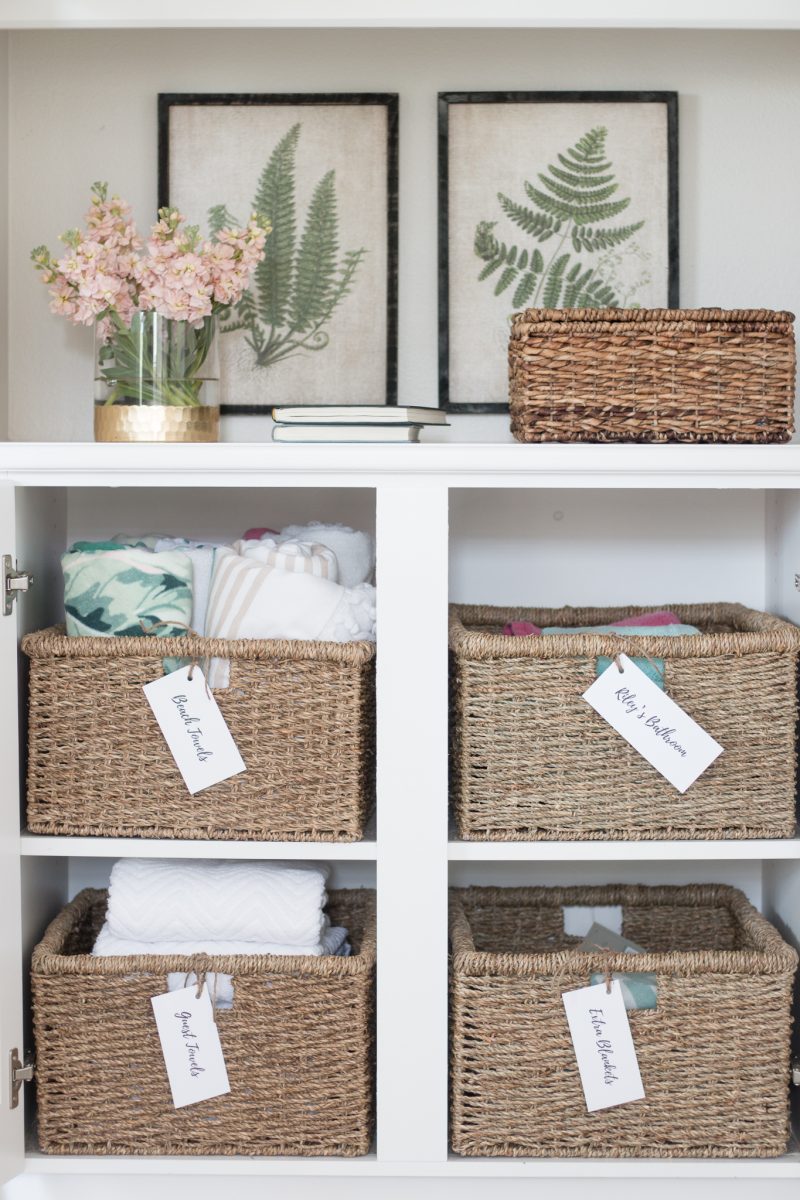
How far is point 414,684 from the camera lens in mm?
1499

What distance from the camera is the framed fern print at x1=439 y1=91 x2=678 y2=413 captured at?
1.83 metres

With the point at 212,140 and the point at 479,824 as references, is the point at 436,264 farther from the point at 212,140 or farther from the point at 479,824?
the point at 479,824

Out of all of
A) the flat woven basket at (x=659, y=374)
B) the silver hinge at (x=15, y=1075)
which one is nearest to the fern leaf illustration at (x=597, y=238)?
the flat woven basket at (x=659, y=374)

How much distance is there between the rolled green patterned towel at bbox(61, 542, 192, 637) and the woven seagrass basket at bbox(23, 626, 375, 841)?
42 millimetres

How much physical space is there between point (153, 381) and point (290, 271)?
368mm

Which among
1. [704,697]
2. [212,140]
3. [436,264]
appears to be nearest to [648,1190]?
[704,697]

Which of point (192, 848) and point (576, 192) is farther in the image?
point (576, 192)

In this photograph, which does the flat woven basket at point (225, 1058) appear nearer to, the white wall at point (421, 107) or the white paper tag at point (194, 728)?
the white paper tag at point (194, 728)

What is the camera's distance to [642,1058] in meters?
1.51

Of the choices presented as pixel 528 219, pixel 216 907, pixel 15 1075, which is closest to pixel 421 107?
pixel 528 219

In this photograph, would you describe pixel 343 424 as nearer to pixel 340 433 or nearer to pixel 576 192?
pixel 340 433

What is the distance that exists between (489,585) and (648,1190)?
0.87 metres

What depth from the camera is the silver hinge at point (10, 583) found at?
1448 millimetres

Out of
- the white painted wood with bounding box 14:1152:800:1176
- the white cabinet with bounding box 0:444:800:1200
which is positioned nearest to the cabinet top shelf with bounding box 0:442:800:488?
the white cabinet with bounding box 0:444:800:1200
